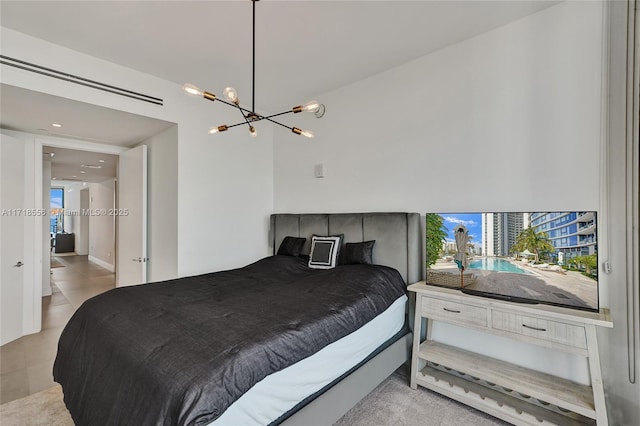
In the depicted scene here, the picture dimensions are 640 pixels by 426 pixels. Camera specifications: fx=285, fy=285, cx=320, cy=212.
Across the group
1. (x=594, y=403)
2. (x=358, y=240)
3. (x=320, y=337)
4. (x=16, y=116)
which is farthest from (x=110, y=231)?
(x=594, y=403)

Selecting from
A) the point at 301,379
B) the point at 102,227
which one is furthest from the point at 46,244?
the point at 301,379

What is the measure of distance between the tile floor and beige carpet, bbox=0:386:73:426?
131mm

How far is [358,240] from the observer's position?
2.99m

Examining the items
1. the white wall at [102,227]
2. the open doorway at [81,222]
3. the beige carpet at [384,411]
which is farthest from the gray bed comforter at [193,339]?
the white wall at [102,227]

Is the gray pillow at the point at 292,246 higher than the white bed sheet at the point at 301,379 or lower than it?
higher

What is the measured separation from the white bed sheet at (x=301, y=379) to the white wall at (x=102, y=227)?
24.0ft

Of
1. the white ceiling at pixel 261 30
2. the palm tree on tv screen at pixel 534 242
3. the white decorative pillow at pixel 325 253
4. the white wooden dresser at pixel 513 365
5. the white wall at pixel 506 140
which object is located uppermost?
the white ceiling at pixel 261 30

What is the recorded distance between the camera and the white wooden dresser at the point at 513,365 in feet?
5.49

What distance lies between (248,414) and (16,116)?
375 cm

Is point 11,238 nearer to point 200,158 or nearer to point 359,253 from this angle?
point 200,158

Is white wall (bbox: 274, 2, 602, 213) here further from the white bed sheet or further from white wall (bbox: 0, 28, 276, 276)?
the white bed sheet

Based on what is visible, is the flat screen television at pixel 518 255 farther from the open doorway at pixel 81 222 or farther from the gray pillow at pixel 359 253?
the open doorway at pixel 81 222

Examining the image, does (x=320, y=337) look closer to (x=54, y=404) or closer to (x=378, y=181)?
(x=378, y=181)

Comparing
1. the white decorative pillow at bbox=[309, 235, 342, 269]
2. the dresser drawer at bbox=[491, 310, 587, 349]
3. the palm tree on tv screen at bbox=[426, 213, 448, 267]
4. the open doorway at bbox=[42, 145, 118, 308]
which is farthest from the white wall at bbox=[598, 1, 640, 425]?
the open doorway at bbox=[42, 145, 118, 308]
